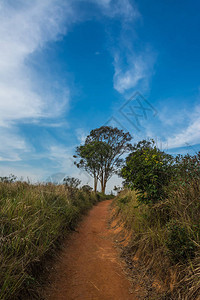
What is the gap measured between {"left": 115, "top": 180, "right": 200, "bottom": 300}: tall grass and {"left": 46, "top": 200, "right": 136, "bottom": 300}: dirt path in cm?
67

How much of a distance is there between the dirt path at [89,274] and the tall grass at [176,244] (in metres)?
0.67

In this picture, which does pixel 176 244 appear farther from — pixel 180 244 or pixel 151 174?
pixel 151 174

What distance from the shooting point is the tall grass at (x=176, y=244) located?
2.84 metres

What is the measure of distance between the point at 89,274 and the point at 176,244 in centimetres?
207

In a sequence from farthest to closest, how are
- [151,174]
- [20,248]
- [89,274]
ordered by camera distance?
[151,174] < [89,274] < [20,248]

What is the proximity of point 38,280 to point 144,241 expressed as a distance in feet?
7.89

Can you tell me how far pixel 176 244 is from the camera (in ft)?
10.4

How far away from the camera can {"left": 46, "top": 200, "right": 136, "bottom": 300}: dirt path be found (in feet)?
10.8

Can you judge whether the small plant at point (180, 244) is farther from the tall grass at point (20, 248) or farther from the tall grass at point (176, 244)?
the tall grass at point (20, 248)

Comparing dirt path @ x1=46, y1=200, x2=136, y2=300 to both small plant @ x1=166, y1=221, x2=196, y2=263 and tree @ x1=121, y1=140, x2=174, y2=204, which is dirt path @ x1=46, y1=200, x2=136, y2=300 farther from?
tree @ x1=121, y1=140, x2=174, y2=204

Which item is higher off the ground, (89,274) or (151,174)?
(151,174)

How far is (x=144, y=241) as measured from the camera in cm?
433


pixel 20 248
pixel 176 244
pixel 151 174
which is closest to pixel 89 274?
pixel 20 248

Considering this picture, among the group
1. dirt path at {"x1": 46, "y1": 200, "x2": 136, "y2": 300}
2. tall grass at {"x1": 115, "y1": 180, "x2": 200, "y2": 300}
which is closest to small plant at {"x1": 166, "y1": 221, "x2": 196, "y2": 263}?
tall grass at {"x1": 115, "y1": 180, "x2": 200, "y2": 300}
